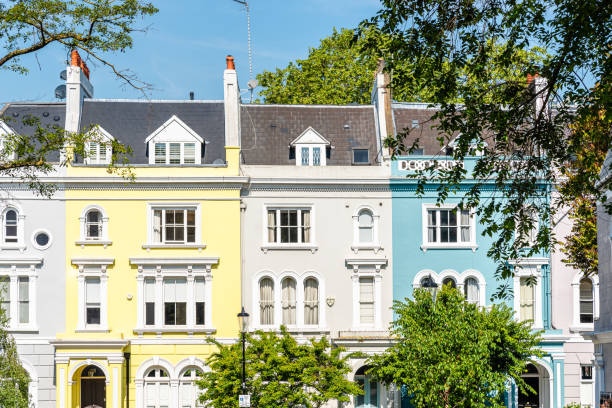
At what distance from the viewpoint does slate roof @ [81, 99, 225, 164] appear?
39.8 metres

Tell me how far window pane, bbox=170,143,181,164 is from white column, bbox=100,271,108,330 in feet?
16.8

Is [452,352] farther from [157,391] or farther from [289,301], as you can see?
[157,391]

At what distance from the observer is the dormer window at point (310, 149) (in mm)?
40031

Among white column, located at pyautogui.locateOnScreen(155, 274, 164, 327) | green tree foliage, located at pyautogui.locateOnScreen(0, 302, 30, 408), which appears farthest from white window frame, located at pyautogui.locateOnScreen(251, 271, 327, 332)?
green tree foliage, located at pyautogui.locateOnScreen(0, 302, 30, 408)

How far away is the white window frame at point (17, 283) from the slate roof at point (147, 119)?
5.66 metres

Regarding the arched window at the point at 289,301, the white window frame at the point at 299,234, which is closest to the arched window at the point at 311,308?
the arched window at the point at 289,301

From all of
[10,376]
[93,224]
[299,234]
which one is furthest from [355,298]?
[10,376]

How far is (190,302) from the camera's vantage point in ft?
125

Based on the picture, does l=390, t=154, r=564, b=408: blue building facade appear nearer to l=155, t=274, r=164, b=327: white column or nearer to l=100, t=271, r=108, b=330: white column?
l=155, t=274, r=164, b=327: white column

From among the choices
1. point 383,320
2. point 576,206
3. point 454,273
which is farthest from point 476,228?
point 576,206

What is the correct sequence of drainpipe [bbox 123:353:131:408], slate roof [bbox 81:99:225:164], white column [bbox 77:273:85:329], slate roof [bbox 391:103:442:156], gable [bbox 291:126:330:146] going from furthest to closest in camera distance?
slate roof [bbox 391:103:442:156], gable [bbox 291:126:330:146], slate roof [bbox 81:99:225:164], white column [bbox 77:273:85:329], drainpipe [bbox 123:353:131:408]

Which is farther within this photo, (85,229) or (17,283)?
(85,229)

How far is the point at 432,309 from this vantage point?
34.2 metres

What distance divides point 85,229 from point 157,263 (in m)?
3.09
